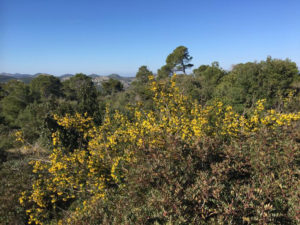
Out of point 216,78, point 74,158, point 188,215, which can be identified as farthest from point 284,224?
point 216,78

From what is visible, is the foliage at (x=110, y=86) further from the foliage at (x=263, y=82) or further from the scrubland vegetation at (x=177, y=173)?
the scrubland vegetation at (x=177, y=173)

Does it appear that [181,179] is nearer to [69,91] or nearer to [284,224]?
[284,224]

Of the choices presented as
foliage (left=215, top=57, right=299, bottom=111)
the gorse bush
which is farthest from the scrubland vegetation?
foliage (left=215, top=57, right=299, bottom=111)

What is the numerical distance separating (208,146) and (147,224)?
210 cm

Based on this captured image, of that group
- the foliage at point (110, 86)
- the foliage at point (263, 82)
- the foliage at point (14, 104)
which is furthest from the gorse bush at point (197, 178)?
the foliage at point (110, 86)

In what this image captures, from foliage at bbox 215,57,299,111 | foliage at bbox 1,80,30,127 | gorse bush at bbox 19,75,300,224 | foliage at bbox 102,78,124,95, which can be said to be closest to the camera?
gorse bush at bbox 19,75,300,224

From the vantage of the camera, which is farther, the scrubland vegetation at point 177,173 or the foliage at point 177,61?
the foliage at point 177,61

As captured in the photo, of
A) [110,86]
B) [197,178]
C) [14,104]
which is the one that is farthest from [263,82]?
[14,104]

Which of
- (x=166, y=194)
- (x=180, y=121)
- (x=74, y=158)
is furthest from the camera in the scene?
(x=180, y=121)

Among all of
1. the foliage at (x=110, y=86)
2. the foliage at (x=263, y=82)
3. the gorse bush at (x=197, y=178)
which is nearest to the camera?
the gorse bush at (x=197, y=178)

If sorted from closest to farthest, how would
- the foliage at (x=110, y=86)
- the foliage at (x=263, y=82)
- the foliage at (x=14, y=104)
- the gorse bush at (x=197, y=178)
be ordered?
the gorse bush at (x=197, y=178) → the foliage at (x=263, y=82) → the foliage at (x=14, y=104) → the foliage at (x=110, y=86)

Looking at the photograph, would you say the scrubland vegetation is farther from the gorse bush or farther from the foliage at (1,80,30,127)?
the foliage at (1,80,30,127)

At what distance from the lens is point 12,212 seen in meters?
7.16

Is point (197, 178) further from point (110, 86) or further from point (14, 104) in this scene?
point (110, 86)
